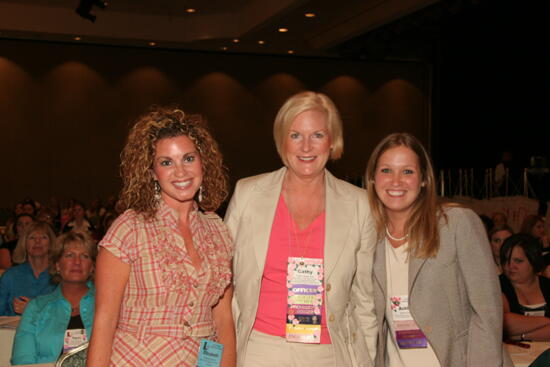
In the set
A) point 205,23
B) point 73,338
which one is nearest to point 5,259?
point 73,338

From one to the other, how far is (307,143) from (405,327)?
852mm

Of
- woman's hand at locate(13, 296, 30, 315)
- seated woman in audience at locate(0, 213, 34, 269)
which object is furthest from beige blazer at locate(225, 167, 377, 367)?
seated woman in audience at locate(0, 213, 34, 269)

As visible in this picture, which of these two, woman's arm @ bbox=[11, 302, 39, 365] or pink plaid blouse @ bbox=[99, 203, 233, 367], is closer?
pink plaid blouse @ bbox=[99, 203, 233, 367]

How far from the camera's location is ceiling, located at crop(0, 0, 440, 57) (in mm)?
11812

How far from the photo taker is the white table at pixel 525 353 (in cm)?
299

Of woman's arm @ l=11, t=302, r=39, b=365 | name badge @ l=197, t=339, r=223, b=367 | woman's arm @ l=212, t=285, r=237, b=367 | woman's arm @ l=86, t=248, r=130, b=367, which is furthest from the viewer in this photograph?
woman's arm @ l=11, t=302, r=39, b=365

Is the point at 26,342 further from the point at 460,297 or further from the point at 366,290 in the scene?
the point at 460,297

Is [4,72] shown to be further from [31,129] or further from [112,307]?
[112,307]

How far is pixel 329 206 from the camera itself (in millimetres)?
2539

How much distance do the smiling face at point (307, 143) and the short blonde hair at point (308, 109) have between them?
0.02 metres

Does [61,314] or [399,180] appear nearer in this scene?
[399,180]

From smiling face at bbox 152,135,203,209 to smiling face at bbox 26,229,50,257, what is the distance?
323cm

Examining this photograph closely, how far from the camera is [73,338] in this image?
3.13 m

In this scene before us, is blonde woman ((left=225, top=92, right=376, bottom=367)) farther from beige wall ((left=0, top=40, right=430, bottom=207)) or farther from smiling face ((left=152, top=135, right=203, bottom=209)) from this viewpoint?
beige wall ((left=0, top=40, right=430, bottom=207))
